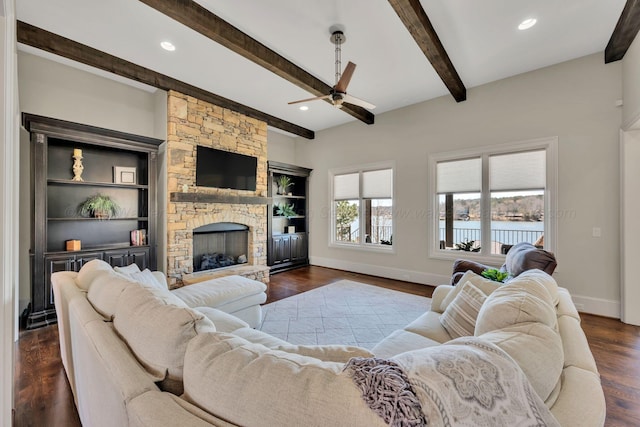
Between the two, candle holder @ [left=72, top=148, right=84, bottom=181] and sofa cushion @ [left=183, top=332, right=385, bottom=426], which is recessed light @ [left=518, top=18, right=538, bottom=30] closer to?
sofa cushion @ [left=183, top=332, right=385, bottom=426]

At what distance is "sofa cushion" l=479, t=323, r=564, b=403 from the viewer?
85 cm

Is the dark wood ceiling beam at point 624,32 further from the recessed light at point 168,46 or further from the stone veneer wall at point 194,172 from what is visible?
the stone veneer wall at point 194,172

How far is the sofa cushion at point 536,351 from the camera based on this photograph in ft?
2.79

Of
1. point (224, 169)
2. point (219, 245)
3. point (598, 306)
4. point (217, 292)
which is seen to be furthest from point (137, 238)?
point (598, 306)

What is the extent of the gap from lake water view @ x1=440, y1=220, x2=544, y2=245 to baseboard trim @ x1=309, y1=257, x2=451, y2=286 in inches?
29.3

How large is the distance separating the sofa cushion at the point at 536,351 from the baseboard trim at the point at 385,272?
3.98m

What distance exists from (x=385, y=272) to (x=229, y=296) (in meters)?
3.63

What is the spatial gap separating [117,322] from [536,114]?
17.2 ft

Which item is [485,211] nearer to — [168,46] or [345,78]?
[345,78]

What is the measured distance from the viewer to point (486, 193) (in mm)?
4449

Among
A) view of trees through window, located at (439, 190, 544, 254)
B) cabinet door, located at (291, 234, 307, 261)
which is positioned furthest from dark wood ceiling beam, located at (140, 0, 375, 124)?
cabinet door, located at (291, 234, 307, 261)

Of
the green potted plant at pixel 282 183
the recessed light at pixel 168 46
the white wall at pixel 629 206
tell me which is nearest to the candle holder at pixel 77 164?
the recessed light at pixel 168 46

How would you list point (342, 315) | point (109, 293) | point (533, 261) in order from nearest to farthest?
point (109, 293) → point (533, 261) → point (342, 315)

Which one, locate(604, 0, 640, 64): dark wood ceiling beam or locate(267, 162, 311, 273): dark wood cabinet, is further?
locate(267, 162, 311, 273): dark wood cabinet
